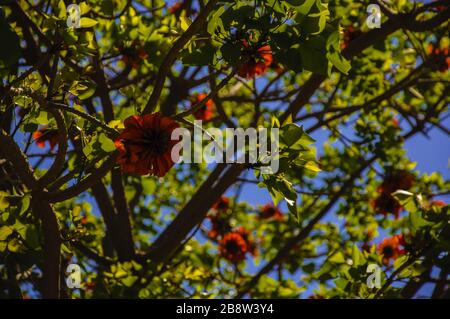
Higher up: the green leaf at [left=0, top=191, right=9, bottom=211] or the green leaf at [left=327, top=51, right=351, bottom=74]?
the green leaf at [left=327, top=51, right=351, bottom=74]

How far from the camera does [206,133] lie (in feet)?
7.60

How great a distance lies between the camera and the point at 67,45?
2695mm

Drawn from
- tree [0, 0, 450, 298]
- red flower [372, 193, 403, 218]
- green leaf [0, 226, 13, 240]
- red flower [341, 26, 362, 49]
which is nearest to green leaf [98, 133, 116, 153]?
tree [0, 0, 450, 298]

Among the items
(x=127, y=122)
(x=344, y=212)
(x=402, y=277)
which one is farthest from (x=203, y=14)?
(x=344, y=212)

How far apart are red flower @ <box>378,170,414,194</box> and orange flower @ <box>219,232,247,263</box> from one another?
156cm

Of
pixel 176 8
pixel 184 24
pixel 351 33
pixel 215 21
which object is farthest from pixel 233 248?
pixel 215 21

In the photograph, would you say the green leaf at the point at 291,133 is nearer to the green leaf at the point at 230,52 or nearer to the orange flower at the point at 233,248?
the green leaf at the point at 230,52

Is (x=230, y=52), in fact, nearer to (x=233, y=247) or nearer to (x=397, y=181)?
(x=397, y=181)

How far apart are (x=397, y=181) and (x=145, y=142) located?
340 centimetres

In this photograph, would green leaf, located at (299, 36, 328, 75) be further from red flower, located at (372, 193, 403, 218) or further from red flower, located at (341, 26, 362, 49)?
red flower, located at (372, 193, 403, 218)

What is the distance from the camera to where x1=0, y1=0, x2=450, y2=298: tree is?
2.19 metres

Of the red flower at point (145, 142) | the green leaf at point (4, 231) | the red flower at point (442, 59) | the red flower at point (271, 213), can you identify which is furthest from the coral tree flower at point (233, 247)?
the red flower at point (145, 142)

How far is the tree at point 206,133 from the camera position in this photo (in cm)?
219

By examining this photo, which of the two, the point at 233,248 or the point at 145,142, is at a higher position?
the point at 233,248
